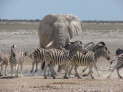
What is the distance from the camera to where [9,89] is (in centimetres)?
1524

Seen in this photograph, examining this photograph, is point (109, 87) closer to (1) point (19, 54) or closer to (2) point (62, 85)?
(2) point (62, 85)

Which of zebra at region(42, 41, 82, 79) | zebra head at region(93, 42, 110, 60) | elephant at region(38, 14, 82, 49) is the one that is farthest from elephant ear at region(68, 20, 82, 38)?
zebra at region(42, 41, 82, 79)

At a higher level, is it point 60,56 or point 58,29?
point 58,29

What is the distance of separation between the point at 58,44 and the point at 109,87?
8.10m

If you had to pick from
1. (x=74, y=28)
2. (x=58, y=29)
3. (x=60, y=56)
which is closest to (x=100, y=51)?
(x=60, y=56)

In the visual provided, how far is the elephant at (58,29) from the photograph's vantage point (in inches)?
955

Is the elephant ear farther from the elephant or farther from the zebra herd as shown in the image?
the zebra herd

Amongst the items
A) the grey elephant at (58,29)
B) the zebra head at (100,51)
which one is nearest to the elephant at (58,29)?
the grey elephant at (58,29)

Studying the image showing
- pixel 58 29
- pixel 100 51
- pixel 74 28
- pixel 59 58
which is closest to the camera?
pixel 59 58

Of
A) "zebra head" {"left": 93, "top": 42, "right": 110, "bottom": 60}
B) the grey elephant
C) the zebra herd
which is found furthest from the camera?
the grey elephant

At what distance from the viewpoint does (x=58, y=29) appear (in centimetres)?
2472

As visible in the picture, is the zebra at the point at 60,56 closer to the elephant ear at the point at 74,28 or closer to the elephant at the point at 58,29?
the elephant at the point at 58,29

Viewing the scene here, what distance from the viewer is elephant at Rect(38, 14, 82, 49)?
2425cm

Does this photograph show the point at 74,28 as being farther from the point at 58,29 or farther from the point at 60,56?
the point at 60,56
